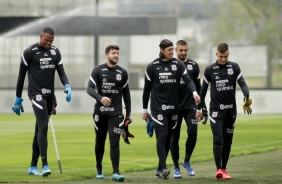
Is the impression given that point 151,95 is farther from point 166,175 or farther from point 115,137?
point 166,175

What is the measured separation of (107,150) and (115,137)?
714 centimetres

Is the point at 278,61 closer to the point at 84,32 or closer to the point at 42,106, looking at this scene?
the point at 84,32

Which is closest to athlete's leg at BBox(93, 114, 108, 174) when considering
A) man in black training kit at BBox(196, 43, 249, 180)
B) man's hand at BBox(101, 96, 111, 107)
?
man's hand at BBox(101, 96, 111, 107)

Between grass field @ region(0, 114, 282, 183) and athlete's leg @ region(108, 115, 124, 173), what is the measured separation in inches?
13.6

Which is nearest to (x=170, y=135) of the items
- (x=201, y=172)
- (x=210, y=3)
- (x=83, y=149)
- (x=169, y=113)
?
(x=169, y=113)

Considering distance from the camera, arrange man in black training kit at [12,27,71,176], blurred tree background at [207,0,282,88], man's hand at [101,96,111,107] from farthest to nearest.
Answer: blurred tree background at [207,0,282,88]
man in black training kit at [12,27,71,176]
man's hand at [101,96,111,107]

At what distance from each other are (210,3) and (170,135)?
55.9m

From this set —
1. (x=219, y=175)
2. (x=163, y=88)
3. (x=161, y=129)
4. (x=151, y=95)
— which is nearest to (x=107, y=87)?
(x=151, y=95)

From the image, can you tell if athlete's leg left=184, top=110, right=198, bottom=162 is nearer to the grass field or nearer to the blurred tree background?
the grass field

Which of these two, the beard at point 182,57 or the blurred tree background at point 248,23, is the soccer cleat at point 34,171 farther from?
the blurred tree background at point 248,23

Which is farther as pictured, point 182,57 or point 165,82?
point 182,57

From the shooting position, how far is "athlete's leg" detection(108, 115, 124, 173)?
598 inches

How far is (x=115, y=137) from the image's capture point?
1527 cm

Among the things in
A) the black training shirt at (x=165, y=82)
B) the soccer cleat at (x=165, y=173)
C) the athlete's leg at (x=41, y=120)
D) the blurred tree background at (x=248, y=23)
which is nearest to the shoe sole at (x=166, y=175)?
the soccer cleat at (x=165, y=173)
